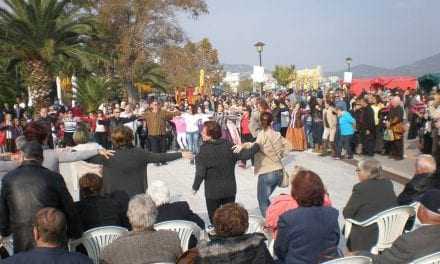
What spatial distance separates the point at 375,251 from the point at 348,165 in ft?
27.0

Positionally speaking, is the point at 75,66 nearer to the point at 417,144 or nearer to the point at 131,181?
the point at 417,144

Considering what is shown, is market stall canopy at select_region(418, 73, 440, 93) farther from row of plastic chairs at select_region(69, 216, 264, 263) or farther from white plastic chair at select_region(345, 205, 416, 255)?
row of plastic chairs at select_region(69, 216, 264, 263)

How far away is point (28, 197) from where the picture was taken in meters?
4.27

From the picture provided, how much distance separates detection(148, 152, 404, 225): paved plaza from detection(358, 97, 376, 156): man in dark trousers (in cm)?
95

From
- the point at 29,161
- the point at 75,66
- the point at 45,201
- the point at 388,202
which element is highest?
the point at 75,66

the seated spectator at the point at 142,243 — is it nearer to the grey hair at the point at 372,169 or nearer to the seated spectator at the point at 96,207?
Result: the seated spectator at the point at 96,207

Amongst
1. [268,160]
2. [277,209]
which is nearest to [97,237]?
[277,209]

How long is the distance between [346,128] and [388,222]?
28.1ft

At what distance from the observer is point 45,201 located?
4.29 meters

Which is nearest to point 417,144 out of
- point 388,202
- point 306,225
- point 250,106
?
point 250,106

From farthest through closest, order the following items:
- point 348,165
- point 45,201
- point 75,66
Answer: point 75,66 < point 348,165 < point 45,201

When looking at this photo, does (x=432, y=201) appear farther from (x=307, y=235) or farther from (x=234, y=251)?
(x=234, y=251)

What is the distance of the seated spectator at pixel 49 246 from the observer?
3217mm

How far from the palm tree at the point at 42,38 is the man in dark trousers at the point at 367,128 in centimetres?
1496
